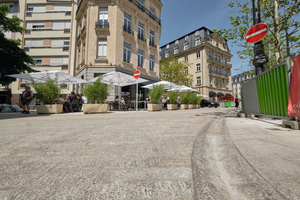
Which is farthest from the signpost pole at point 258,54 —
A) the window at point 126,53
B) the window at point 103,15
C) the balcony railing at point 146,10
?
the balcony railing at point 146,10

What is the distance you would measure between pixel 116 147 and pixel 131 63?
16.4 meters

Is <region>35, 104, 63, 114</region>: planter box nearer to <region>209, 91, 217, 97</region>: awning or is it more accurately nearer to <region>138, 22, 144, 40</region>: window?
<region>138, 22, 144, 40</region>: window

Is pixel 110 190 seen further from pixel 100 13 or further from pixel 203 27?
pixel 203 27

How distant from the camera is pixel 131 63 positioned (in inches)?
674

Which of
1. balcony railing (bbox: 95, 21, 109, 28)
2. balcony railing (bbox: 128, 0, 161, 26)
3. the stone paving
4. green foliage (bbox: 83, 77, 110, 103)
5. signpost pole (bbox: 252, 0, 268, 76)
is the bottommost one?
the stone paving

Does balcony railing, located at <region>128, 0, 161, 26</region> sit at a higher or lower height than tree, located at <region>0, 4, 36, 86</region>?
higher

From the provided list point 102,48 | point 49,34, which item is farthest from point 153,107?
point 49,34

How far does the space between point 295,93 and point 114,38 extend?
1590cm

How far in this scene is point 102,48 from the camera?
A: 52.0 feet

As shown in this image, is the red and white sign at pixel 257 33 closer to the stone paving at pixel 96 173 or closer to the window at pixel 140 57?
the stone paving at pixel 96 173

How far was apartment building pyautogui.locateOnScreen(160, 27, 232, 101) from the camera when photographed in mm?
34125

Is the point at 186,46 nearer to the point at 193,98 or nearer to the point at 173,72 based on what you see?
the point at 173,72

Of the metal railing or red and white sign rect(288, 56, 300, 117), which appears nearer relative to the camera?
red and white sign rect(288, 56, 300, 117)

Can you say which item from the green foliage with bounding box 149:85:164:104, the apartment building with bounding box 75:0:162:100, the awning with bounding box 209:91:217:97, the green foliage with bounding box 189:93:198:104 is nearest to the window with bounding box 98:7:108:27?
the apartment building with bounding box 75:0:162:100
